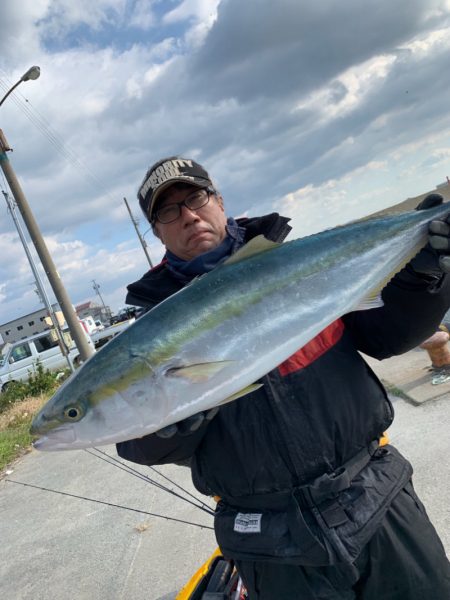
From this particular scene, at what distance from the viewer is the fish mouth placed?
1.74 metres

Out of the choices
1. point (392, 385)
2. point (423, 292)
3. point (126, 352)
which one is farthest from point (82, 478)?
point (423, 292)

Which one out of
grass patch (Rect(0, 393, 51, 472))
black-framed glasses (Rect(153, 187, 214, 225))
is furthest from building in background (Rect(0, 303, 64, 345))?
black-framed glasses (Rect(153, 187, 214, 225))

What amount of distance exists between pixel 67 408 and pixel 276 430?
0.91 m

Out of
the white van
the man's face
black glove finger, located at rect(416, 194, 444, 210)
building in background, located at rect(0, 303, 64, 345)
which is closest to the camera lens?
black glove finger, located at rect(416, 194, 444, 210)

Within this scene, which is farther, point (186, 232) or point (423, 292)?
point (186, 232)

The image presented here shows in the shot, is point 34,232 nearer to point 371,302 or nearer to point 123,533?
point 123,533

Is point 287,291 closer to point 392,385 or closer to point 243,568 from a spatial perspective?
point 243,568

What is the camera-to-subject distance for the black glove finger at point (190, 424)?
1.77 meters

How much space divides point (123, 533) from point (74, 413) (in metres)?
3.45

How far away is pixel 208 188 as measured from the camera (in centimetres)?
248

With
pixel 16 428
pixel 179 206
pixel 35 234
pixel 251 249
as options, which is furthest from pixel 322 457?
pixel 35 234

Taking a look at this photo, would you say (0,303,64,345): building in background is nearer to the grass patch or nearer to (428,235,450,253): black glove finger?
the grass patch

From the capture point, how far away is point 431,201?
2213 millimetres

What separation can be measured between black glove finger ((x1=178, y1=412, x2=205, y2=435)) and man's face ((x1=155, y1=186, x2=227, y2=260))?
968 mm
